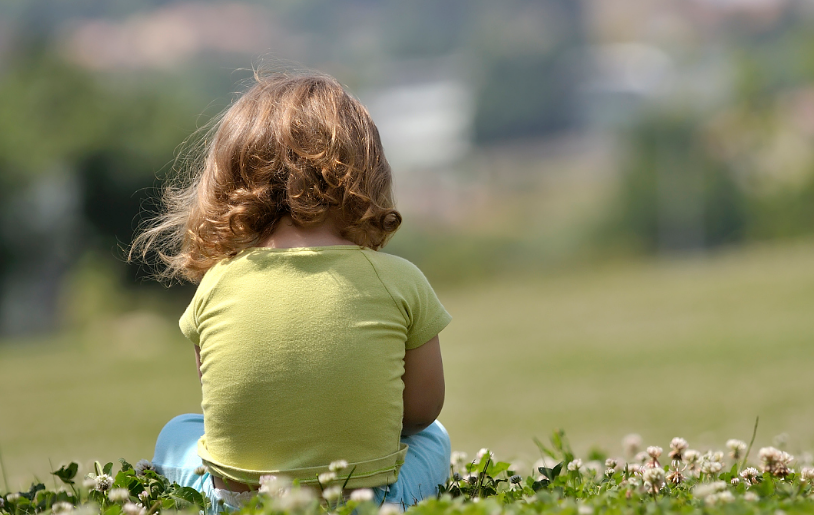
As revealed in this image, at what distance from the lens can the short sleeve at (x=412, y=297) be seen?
1845 millimetres

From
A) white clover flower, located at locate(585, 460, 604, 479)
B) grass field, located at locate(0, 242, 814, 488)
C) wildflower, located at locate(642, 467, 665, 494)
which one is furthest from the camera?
grass field, located at locate(0, 242, 814, 488)

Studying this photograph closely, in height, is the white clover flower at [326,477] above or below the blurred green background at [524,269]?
above

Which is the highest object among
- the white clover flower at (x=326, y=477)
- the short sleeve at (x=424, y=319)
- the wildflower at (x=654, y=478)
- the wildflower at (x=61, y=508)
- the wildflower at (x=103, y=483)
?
the short sleeve at (x=424, y=319)

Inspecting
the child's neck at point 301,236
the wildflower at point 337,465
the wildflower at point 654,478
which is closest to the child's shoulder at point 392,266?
the child's neck at point 301,236

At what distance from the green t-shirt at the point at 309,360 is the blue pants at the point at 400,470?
0.17ft

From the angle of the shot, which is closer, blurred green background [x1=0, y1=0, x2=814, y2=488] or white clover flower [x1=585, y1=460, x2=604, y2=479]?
white clover flower [x1=585, y1=460, x2=604, y2=479]

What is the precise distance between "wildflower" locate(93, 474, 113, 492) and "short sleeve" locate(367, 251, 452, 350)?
2.44 ft

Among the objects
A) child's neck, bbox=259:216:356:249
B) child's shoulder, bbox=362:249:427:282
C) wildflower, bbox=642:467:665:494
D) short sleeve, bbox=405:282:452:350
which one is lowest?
wildflower, bbox=642:467:665:494

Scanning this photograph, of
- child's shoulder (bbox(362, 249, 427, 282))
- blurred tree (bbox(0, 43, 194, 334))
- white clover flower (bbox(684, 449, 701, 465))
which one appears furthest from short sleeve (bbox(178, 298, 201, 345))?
blurred tree (bbox(0, 43, 194, 334))

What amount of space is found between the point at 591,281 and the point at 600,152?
181ft

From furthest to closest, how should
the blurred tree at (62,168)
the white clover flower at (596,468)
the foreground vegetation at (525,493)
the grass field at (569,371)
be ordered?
the blurred tree at (62,168) → the grass field at (569,371) → the white clover flower at (596,468) → the foreground vegetation at (525,493)

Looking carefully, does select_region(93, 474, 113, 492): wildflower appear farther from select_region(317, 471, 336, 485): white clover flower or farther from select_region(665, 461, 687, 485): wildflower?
select_region(665, 461, 687, 485): wildflower

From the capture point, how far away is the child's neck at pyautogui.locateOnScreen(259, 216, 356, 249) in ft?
6.35

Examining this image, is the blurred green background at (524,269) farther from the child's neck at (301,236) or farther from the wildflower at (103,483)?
the child's neck at (301,236)
